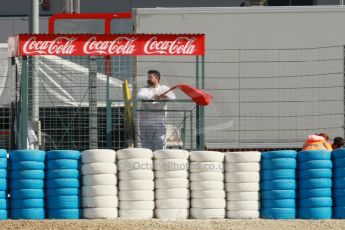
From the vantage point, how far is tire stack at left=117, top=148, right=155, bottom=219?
1641 cm

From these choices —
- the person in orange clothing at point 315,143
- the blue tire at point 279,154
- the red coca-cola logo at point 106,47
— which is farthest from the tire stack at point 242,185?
the red coca-cola logo at point 106,47

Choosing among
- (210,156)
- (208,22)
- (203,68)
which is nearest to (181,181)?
(210,156)

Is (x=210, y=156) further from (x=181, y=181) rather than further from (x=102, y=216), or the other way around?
(x=102, y=216)

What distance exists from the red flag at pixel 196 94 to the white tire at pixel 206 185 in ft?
4.27

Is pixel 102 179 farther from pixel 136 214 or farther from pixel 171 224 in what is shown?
pixel 171 224

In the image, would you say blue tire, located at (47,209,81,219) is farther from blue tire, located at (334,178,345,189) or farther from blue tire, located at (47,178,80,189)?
blue tire, located at (334,178,345,189)

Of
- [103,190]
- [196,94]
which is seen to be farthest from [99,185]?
[196,94]

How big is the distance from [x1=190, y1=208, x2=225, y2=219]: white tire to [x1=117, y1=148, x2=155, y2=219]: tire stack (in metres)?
0.56

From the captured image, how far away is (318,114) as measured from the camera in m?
18.9

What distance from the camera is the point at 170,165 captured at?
16531 mm

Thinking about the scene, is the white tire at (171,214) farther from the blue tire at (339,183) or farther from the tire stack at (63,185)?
the blue tire at (339,183)

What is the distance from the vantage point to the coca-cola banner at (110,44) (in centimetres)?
1733

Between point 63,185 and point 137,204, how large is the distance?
3.28 feet

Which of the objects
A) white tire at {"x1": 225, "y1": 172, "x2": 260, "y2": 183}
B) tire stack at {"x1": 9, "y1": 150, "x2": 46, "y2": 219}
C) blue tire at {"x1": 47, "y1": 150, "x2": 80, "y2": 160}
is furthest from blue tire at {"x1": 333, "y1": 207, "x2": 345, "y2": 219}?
tire stack at {"x1": 9, "y1": 150, "x2": 46, "y2": 219}
